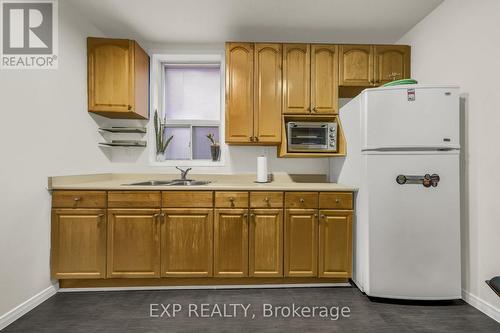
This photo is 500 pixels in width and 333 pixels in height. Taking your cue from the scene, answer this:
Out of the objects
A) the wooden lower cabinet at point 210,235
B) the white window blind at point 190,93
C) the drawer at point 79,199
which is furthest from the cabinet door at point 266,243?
the white window blind at point 190,93

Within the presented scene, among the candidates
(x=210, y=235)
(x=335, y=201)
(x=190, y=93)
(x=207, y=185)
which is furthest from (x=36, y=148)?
(x=335, y=201)

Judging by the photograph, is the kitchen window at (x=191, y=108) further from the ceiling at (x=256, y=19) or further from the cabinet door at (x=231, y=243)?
the cabinet door at (x=231, y=243)

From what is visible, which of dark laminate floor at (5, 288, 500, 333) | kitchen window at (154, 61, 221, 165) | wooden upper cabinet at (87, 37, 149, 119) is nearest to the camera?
dark laminate floor at (5, 288, 500, 333)

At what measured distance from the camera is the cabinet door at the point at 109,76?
2652mm

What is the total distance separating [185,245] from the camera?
2.31 m

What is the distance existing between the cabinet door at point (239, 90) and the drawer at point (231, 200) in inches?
25.9

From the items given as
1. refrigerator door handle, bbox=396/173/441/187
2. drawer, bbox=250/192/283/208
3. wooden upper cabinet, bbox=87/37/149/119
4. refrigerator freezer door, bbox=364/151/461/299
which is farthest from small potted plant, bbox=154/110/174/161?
refrigerator door handle, bbox=396/173/441/187

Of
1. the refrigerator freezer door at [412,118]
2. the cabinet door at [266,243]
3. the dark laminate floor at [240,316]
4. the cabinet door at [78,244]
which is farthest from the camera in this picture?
the cabinet door at [266,243]

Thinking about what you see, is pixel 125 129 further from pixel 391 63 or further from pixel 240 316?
pixel 391 63

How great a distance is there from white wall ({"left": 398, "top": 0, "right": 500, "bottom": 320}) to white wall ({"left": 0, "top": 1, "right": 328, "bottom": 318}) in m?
3.42

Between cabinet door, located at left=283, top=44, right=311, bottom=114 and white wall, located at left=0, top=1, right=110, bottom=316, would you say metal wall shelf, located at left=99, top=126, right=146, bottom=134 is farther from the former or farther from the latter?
cabinet door, located at left=283, top=44, right=311, bottom=114

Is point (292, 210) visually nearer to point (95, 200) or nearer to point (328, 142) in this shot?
point (328, 142)

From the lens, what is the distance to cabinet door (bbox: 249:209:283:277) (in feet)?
7.65

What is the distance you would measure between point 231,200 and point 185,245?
1.87ft
